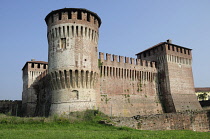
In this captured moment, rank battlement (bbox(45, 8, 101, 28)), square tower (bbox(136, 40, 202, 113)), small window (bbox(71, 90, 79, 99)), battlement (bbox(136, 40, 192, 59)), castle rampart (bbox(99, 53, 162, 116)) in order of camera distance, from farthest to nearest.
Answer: battlement (bbox(136, 40, 192, 59))
square tower (bbox(136, 40, 202, 113))
castle rampart (bbox(99, 53, 162, 116))
battlement (bbox(45, 8, 101, 28))
small window (bbox(71, 90, 79, 99))

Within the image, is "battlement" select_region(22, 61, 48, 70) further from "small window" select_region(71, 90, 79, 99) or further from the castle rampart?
"small window" select_region(71, 90, 79, 99)

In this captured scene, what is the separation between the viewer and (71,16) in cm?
2128

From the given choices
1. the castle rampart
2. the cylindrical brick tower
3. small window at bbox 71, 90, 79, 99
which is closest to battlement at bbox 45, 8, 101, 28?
the cylindrical brick tower

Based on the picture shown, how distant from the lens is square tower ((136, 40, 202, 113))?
103ft

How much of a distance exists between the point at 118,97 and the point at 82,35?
9.87m

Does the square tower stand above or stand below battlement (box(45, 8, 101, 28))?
below

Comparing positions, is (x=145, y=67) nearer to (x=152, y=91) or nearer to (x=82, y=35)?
(x=152, y=91)

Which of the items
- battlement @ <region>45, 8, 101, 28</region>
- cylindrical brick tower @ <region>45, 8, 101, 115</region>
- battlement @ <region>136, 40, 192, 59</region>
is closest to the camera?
cylindrical brick tower @ <region>45, 8, 101, 115</region>

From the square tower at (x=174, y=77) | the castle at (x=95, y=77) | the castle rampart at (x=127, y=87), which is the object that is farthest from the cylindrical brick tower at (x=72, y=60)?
the square tower at (x=174, y=77)

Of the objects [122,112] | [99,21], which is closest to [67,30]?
[99,21]

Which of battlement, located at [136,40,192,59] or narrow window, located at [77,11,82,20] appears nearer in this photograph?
narrow window, located at [77,11,82,20]

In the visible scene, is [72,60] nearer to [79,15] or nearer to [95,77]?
[95,77]

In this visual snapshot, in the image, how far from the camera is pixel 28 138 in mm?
10219

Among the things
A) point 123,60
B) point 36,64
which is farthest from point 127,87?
point 36,64
